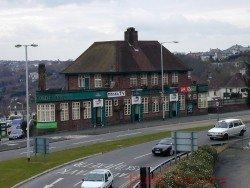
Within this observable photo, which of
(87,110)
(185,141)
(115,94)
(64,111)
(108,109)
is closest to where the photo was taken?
(185,141)

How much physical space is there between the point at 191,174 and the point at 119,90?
145ft

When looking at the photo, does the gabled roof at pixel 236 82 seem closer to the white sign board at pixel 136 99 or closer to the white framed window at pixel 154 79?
the white framed window at pixel 154 79

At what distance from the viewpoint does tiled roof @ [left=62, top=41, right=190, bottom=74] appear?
253 feet

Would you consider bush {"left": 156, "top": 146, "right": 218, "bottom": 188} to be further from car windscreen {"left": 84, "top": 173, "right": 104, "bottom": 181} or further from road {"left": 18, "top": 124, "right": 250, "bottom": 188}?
car windscreen {"left": 84, "top": 173, "right": 104, "bottom": 181}

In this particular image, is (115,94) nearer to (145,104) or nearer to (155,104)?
A: (145,104)

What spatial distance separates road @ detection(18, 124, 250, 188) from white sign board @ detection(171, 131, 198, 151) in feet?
14.1

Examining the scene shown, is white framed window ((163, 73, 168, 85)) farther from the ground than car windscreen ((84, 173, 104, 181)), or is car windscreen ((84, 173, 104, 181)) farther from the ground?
white framed window ((163, 73, 168, 85))

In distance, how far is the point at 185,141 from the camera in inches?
1296

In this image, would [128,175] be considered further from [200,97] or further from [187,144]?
[200,97]

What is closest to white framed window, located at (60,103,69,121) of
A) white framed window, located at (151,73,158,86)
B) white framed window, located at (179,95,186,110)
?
white framed window, located at (151,73,158,86)

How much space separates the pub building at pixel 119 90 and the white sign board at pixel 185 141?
3478 cm

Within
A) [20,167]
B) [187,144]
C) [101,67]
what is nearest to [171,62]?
[101,67]

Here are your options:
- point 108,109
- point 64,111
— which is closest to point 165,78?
point 108,109

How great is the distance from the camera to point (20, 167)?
42062mm
